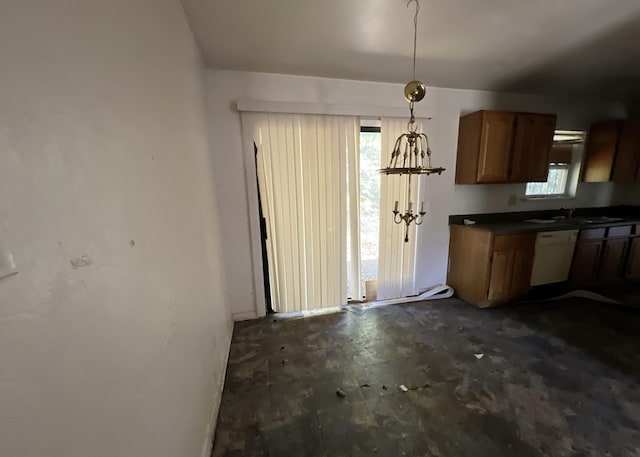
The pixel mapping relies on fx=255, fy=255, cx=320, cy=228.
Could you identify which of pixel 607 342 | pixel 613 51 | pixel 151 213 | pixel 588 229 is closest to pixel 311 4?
pixel 151 213

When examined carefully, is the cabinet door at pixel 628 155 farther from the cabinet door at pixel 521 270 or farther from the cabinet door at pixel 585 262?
the cabinet door at pixel 521 270

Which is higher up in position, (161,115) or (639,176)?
(161,115)

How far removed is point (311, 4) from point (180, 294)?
1.79 meters

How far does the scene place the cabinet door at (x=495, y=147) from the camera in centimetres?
280

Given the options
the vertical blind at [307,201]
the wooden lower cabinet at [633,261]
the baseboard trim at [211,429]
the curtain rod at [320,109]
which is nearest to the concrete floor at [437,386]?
the baseboard trim at [211,429]

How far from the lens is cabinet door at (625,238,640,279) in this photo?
3.25m

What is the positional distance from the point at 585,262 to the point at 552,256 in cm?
54

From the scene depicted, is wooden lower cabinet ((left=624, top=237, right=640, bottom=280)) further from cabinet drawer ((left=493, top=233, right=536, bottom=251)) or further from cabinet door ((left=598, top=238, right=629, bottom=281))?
cabinet drawer ((left=493, top=233, right=536, bottom=251))

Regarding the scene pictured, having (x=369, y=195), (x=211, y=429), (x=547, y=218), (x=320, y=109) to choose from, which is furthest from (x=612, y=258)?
(x=211, y=429)

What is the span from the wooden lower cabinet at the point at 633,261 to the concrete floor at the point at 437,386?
880 mm

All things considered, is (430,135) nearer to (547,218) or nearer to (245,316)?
(547,218)

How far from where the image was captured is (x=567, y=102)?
10.9 feet

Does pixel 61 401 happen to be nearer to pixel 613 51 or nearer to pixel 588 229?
pixel 613 51

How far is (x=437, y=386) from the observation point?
1859 mm
